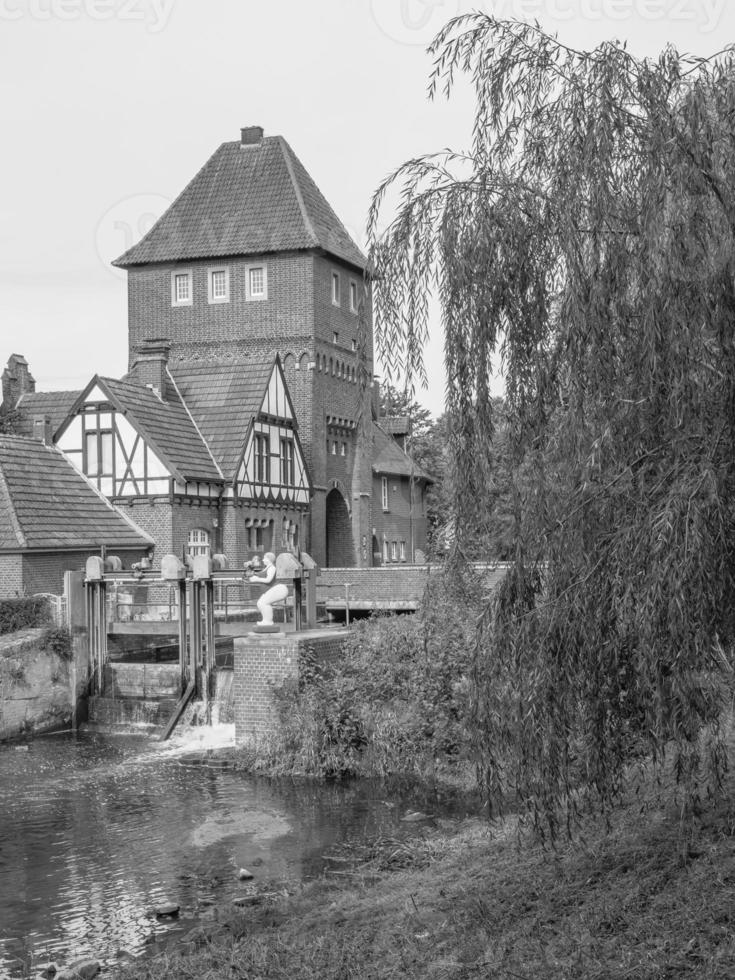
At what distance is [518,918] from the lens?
898cm

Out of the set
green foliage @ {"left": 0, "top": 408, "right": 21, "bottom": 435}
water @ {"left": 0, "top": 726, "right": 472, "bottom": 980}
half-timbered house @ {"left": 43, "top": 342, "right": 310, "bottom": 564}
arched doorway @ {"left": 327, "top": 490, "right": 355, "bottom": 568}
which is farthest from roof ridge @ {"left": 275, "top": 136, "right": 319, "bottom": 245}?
water @ {"left": 0, "top": 726, "right": 472, "bottom": 980}

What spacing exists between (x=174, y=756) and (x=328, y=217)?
3529 cm

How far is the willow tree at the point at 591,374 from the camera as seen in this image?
6.68 m

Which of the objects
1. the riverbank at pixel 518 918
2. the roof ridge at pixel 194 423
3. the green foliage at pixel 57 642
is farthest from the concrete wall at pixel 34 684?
the roof ridge at pixel 194 423

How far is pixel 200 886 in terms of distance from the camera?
1191cm

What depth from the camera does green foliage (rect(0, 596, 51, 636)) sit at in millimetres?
24172

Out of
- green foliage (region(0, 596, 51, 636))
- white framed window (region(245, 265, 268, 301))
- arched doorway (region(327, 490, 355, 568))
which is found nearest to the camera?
green foliage (region(0, 596, 51, 636))

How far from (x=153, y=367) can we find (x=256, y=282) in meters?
9.62

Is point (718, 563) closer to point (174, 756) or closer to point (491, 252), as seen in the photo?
point (491, 252)

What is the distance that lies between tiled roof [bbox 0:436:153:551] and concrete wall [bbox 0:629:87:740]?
4.98 m

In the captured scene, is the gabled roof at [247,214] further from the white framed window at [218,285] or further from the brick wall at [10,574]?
the brick wall at [10,574]

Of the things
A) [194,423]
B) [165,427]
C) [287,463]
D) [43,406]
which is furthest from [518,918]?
[43,406]

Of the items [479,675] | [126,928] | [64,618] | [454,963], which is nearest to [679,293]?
[479,675]

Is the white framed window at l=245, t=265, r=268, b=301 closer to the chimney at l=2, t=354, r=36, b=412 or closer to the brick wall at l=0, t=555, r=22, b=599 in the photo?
the chimney at l=2, t=354, r=36, b=412
